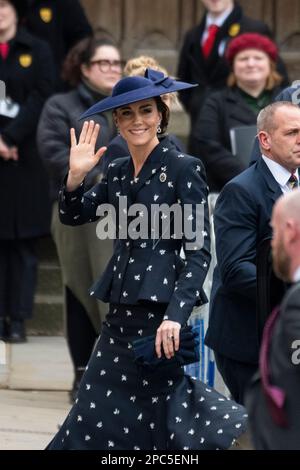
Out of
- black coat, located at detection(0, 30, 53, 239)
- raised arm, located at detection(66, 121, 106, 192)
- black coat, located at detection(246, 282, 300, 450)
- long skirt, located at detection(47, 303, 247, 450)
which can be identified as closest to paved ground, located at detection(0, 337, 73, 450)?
black coat, located at detection(0, 30, 53, 239)

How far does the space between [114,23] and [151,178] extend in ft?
19.3

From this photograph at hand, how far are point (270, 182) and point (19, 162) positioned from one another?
13.5ft

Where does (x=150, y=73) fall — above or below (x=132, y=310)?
above

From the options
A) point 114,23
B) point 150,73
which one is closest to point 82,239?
point 150,73

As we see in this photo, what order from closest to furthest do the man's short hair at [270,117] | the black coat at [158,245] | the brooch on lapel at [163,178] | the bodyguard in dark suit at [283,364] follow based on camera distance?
the bodyguard in dark suit at [283,364], the black coat at [158,245], the brooch on lapel at [163,178], the man's short hair at [270,117]

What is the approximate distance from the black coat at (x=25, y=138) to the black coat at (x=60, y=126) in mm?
1062

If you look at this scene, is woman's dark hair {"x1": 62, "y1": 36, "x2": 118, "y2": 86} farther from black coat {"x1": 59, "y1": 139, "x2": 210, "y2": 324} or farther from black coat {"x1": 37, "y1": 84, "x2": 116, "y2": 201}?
black coat {"x1": 59, "y1": 139, "x2": 210, "y2": 324}

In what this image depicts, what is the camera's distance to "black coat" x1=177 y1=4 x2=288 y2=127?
35.5 feet

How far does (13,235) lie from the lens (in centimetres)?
1066

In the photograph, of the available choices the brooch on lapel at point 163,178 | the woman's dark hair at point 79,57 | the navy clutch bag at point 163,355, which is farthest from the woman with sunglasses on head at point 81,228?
the navy clutch bag at point 163,355

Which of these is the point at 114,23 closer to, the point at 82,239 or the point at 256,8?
the point at 256,8

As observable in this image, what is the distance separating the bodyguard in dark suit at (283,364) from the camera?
4.81m

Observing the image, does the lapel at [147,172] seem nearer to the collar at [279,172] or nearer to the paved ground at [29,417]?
the collar at [279,172]

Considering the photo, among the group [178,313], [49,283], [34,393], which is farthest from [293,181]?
[49,283]
